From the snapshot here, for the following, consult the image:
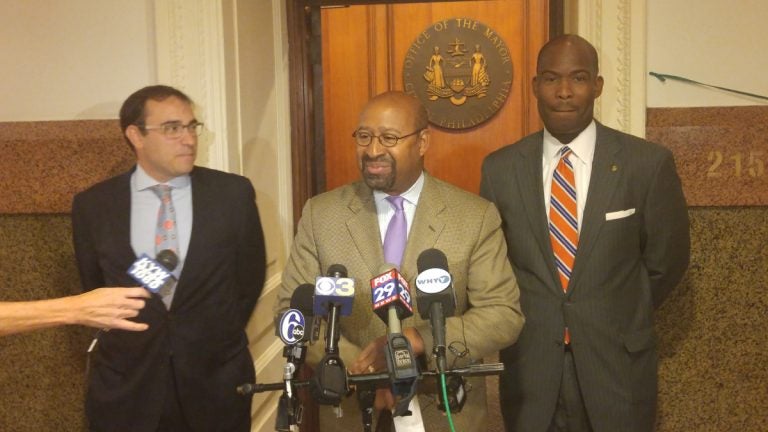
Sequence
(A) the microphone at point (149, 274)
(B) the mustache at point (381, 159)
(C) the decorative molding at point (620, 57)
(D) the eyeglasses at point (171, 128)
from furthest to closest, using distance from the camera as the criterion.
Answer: (C) the decorative molding at point (620, 57) → (D) the eyeglasses at point (171, 128) → (B) the mustache at point (381, 159) → (A) the microphone at point (149, 274)

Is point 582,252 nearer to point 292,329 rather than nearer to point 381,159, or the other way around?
point 381,159

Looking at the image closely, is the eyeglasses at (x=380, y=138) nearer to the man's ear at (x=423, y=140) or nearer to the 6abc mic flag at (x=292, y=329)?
the man's ear at (x=423, y=140)

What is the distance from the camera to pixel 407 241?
209 cm

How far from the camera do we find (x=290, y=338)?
1513 mm

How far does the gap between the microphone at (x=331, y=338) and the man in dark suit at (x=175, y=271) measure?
1.02 meters

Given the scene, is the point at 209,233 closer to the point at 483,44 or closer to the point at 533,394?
the point at 533,394

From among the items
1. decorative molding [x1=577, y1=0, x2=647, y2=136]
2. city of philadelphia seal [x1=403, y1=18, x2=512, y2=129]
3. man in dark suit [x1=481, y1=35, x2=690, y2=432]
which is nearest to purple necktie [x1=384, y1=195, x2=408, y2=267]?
man in dark suit [x1=481, y1=35, x2=690, y2=432]

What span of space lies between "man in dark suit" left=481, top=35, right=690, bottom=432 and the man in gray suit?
0.97 ft

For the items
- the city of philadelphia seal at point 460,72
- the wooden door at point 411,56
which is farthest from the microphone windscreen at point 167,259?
the city of philadelphia seal at point 460,72

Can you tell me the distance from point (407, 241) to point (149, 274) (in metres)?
0.67

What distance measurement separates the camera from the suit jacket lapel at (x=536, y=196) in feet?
7.72

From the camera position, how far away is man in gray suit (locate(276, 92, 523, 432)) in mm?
2041

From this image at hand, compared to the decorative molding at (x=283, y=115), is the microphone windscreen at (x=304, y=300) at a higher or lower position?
lower

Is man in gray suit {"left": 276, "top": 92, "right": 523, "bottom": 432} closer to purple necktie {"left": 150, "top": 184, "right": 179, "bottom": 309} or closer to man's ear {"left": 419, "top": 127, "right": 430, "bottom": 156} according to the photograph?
man's ear {"left": 419, "top": 127, "right": 430, "bottom": 156}
